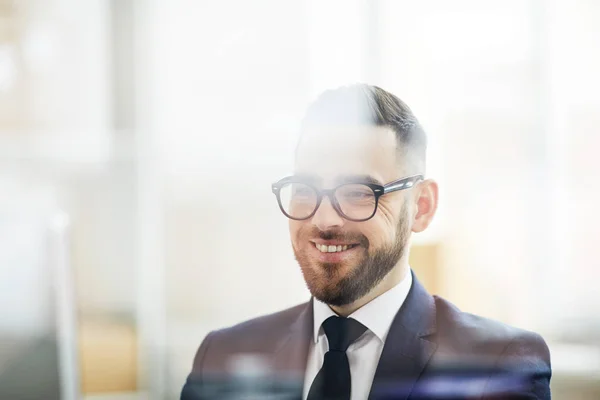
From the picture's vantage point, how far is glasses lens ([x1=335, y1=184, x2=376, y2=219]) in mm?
973

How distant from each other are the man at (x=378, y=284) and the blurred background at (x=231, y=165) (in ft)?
0.13

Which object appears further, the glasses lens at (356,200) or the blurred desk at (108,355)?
the blurred desk at (108,355)

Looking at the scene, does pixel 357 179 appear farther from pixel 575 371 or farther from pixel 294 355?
pixel 575 371

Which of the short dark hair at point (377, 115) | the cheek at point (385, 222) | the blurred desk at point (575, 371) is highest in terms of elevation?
the short dark hair at point (377, 115)

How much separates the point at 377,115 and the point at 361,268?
0.77ft

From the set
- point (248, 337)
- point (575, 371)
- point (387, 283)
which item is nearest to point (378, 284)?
point (387, 283)

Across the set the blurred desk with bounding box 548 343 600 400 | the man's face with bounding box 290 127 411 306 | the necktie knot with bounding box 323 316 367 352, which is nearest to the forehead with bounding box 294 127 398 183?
the man's face with bounding box 290 127 411 306

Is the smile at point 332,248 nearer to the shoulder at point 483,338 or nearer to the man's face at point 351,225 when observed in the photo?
the man's face at point 351,225

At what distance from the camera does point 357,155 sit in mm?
982

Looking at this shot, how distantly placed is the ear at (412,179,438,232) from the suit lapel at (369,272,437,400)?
0.32 ft

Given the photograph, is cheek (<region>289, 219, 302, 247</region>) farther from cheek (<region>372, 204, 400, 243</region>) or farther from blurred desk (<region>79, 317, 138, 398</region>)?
blurred desk (<region>79, 317, 138, 398</region>)

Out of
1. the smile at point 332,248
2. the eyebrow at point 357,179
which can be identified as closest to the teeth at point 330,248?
the smile at point 332,248

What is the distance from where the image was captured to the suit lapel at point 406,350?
3.30 ft

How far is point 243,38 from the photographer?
1144 millimetres
